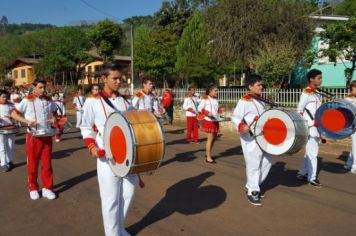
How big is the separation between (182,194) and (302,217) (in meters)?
2.04

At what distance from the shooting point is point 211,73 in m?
27.4

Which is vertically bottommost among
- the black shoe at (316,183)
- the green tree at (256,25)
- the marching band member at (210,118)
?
the black shoe at (316,183)

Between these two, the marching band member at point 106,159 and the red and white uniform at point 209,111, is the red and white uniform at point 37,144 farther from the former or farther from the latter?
the red and white uniform at point 209,111

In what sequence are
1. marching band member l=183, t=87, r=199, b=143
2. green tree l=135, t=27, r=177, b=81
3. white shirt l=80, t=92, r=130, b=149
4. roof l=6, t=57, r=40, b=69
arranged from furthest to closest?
roof l=6, t=57, r=40, b=69 → green tree l=135, t=27, r=177, b=81 → marching band member l=183, t=87, r=199, b=143 → white shirt l=80, t=92, r=130, b=149

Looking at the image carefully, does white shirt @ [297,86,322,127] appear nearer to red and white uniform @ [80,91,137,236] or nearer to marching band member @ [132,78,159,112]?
red and white uniform @ [80,91,137,236]

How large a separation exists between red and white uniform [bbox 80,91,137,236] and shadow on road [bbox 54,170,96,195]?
290cm

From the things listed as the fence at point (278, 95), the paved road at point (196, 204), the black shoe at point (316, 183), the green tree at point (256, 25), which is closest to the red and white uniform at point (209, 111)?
the paved road at point (196, 204)

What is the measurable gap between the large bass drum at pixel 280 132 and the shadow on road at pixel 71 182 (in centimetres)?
361

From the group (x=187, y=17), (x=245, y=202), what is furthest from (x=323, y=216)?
(x=187, y=17)

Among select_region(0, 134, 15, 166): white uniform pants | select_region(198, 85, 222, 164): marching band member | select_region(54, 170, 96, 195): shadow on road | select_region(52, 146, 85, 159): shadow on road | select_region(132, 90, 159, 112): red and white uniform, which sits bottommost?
select_region(52, 146, 85, 159): shadow on road

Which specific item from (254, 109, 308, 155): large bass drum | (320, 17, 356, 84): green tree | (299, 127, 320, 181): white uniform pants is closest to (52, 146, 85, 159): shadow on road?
(299, 127, 320, 181): white uniform pants

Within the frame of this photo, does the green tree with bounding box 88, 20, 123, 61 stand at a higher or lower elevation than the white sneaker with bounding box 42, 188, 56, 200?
higher

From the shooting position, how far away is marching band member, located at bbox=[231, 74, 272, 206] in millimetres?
6164

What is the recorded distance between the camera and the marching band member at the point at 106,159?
4363 mm
